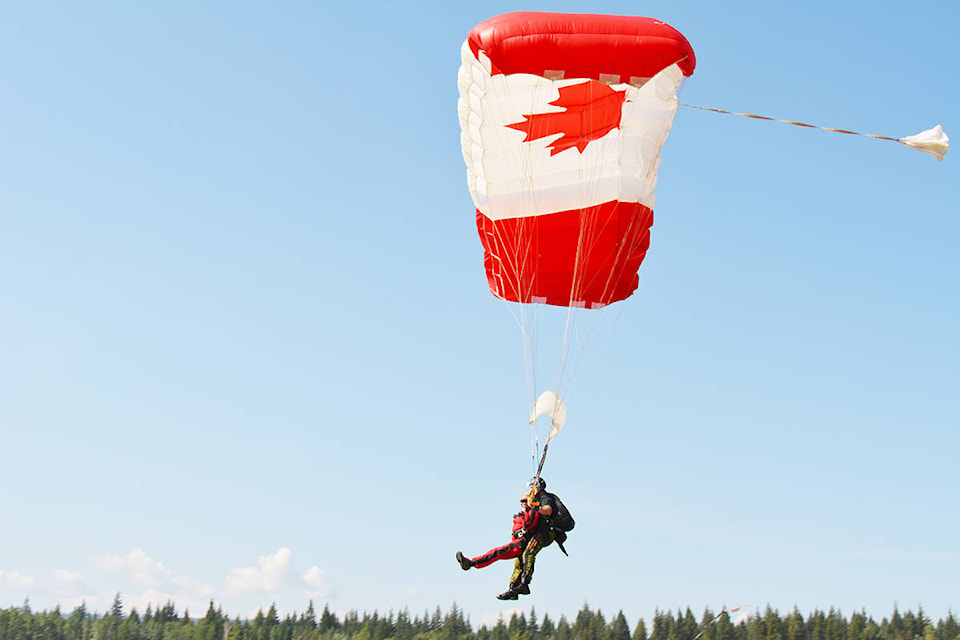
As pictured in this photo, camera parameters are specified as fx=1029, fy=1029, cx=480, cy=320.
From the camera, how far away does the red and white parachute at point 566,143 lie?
1437 centimetres

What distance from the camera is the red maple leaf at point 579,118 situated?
1487 cm

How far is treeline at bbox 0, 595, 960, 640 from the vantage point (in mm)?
86250

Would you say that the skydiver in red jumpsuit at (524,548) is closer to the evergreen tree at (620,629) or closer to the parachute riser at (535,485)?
the parachute riser at (535,485)

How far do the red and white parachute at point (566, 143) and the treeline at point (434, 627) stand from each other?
7630 cm

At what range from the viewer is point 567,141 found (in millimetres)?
15344

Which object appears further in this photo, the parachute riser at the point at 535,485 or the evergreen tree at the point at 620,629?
the evergreen tree at the point at 620,629

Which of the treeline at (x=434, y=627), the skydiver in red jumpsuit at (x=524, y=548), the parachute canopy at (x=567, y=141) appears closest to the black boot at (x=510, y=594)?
the skydiver in red jumpsuit at (x=524, y=548)

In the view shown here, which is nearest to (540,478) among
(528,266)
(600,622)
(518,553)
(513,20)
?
(518,553)

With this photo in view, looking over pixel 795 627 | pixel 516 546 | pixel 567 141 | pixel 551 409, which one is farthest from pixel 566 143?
pixel 795 627

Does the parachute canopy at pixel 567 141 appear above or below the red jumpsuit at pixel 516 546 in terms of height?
above

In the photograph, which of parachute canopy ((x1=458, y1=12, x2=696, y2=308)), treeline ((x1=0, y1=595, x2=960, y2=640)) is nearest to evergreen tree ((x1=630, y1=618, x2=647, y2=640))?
treeline ((x1=0, y1=595, x2=960, y2=640))

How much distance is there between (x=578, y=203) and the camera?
15.6 metres

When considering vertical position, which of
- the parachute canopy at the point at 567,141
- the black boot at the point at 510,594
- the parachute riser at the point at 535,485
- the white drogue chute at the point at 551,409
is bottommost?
the black boot at the point at 510,594

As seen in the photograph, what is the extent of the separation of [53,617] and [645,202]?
116m
